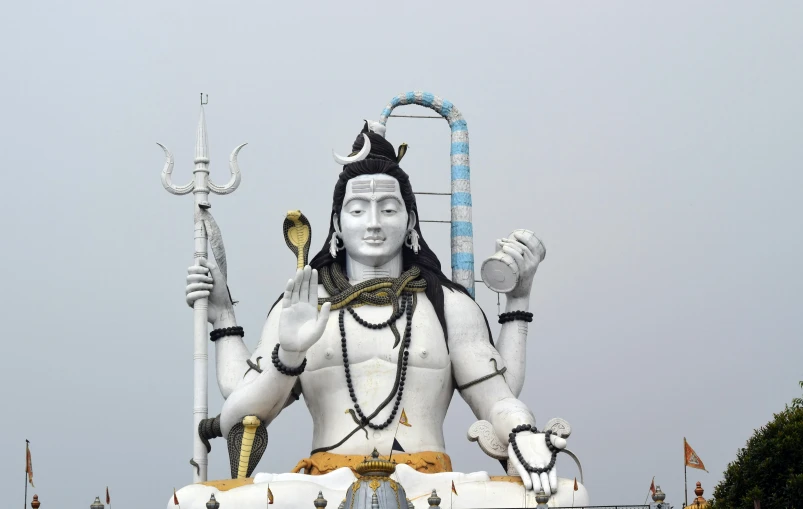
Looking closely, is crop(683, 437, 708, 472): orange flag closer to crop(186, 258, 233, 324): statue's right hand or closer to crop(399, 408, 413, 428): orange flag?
crop(399, 408, 413, 428): orange flag

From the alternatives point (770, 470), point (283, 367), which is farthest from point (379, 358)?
point (770, 470)

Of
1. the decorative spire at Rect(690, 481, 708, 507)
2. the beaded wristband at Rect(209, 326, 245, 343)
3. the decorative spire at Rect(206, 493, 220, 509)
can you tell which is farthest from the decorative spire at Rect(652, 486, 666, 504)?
the beaded wristband at Rect(209, 326, 245, 343)

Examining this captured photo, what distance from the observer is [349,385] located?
21453 mm

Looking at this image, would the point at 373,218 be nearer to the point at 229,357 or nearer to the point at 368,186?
the point at 368,186

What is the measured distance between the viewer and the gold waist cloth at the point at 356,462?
20.9 meters

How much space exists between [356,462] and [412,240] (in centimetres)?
299

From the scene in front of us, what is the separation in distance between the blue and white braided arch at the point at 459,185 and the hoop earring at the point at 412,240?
4.09 feet

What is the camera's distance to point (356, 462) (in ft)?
68.7

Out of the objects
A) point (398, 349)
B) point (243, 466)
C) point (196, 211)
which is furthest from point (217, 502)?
point (196, 211)

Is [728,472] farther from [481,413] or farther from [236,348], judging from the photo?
[236,348]

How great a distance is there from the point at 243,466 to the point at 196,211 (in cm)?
348

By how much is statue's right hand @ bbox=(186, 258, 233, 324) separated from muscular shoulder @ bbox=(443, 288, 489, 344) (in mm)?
2705

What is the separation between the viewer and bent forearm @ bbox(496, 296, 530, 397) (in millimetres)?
22234

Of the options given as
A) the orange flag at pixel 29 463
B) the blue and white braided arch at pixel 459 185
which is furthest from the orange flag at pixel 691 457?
the orange flag at pixel 29 463
